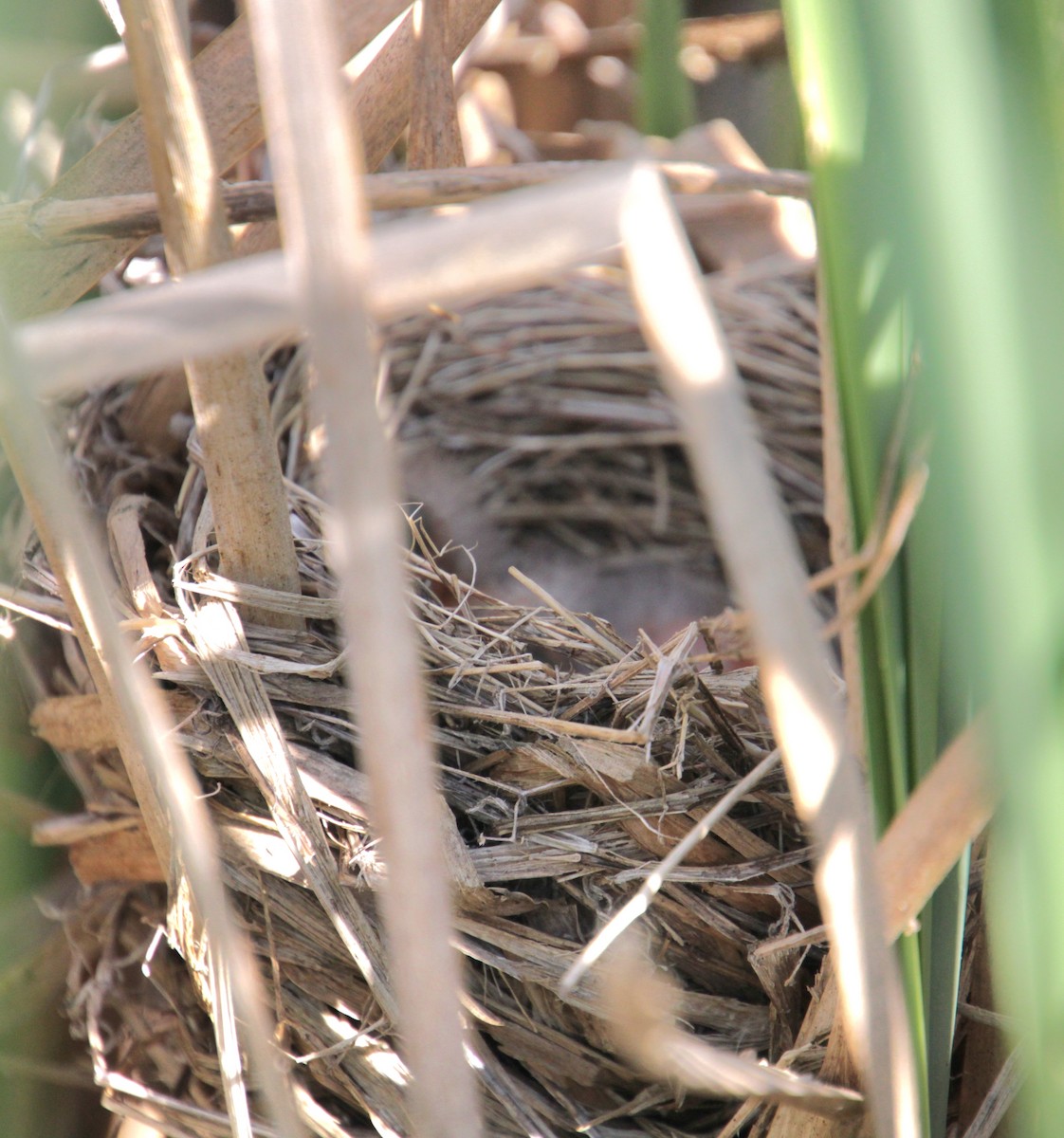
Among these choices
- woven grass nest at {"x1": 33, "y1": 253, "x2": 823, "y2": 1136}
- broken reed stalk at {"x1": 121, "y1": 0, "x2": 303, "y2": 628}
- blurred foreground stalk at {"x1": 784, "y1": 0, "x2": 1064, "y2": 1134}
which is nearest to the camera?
blurred foreground stalk at {"x1": 784, "y1": 0, "x2": 1064, "y2": 1134}

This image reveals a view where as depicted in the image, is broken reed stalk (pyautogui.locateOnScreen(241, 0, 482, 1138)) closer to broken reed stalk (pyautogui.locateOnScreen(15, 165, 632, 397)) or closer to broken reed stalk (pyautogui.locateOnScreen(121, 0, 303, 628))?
broken reed stalk (pyautogui.locateOnScreen(15, 165, 632, 397))

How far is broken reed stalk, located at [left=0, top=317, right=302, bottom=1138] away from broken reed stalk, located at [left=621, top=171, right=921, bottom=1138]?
152 mm

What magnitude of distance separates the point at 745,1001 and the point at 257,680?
0.91 ft

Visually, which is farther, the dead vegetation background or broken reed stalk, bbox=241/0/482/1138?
the dead vegetation background

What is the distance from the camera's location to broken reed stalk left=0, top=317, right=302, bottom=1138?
0.87ft

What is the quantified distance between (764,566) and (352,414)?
0.33 ft

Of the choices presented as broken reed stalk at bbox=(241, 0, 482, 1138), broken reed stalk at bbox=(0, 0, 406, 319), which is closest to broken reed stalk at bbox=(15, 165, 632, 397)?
broken reed stalk at bbox=(241, 0, 482, 1138)

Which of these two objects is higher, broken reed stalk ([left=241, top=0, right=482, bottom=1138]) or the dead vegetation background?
broken reed stalk ([left=241, top=0, right=482, bottom=1138])

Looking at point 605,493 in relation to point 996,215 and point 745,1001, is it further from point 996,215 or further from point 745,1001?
point 996,215

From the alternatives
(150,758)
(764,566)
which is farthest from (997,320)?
(150,758)

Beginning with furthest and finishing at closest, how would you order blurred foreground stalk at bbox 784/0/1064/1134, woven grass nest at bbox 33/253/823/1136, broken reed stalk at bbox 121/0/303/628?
1. woven grass nest at bbox 33/253/823/1136
2. broken reed stalk at bbox 121/0/303/628
3. blurred foreground stalk at bbox 784/0/1064/1134

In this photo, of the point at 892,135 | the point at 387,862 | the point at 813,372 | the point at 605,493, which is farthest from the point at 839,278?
the point at 605,493

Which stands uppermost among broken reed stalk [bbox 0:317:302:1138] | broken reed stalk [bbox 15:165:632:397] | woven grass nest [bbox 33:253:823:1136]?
broken reed stalk [bbox 15:165:632:397]

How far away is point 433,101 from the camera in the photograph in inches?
21.3
